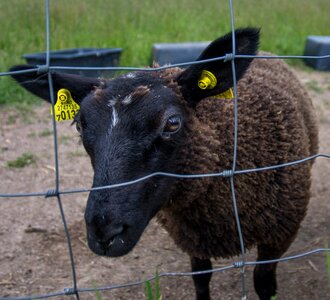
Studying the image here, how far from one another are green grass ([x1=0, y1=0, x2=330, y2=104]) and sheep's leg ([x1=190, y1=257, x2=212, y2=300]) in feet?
14.8

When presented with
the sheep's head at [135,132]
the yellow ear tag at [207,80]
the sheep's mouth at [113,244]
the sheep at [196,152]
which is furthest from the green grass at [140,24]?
the sheep's mouth at [113,244]

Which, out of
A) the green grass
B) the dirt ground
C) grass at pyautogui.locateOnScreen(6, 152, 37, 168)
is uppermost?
the green grass

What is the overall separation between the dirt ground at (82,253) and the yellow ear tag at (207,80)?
1.36 meters

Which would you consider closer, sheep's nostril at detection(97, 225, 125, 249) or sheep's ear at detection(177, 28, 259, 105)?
sheep's nostril at detection(97, 225, 125, 249)

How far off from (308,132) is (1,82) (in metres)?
4.94

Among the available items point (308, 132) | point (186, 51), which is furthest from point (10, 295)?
point (186, 51)

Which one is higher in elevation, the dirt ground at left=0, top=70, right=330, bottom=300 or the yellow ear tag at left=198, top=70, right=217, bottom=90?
the yellow ear tag at left=198, top=70, right=217, bottom=90

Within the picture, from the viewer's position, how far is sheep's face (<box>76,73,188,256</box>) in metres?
2.22

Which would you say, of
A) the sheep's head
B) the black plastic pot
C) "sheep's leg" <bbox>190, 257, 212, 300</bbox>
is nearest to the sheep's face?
the sheep's head

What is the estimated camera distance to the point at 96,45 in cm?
898

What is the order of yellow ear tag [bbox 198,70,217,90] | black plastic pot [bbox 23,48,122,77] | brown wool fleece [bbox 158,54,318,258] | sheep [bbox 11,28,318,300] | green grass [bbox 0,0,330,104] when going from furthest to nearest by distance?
1. green grass [bbox 0,0,330,104]
2. black plastic pot [bbox 23,48,122,77]
3. brown wool fleece [bbox 158,54,318,258]
4. yellow ear tag [bbox 198,70,217,90]
5. sheep [bbox 11,28,318,300]

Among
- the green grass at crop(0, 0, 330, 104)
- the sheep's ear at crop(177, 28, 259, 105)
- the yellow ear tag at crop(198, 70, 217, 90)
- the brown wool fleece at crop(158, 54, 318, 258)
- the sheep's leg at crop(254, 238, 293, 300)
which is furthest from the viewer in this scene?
the green grass at crop(0, 0, 330, 104)

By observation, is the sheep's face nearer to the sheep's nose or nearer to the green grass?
the sheep's nose

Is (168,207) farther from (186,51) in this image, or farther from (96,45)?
(96,45)
